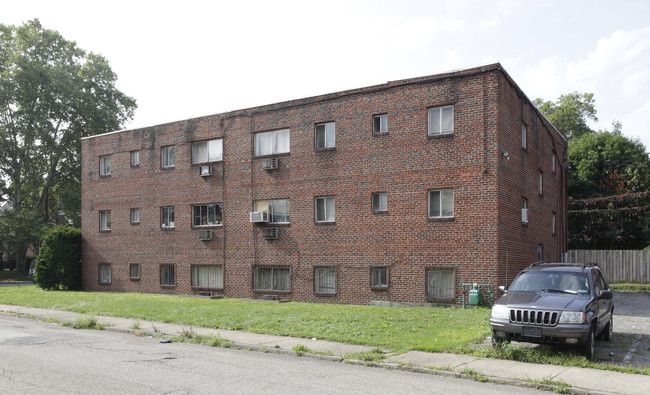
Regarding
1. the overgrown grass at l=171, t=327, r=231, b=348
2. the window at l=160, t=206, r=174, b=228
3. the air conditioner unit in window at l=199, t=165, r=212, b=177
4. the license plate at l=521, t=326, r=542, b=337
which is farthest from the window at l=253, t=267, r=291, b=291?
the license plate at l=521, t=326, r=542, b=337

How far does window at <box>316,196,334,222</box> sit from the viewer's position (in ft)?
71.4

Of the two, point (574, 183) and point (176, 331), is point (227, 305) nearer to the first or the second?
point (176, 331)

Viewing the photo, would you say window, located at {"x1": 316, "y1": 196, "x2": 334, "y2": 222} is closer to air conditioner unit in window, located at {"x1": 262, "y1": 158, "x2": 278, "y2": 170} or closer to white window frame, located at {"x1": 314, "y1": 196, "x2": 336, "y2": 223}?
white window frame, located at {"x1": 314, "y1": 196, "x2": 336, "y2": 223}

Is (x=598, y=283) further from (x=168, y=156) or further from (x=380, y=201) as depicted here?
(x=168, y=156)

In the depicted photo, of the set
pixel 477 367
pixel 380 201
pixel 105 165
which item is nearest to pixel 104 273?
pixel 105 165

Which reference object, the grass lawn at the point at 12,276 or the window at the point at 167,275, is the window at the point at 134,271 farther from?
the grass lawn at the point at 12,276

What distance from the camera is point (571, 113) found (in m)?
49.1

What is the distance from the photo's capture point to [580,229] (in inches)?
1599

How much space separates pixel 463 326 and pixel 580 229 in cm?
3106

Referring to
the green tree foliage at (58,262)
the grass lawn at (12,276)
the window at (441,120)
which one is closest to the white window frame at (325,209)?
the window at (441,120)

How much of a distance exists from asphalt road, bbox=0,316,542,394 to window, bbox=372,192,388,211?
10.4 meters

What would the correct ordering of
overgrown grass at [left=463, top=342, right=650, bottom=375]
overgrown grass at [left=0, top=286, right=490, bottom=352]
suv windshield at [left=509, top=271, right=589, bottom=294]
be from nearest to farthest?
overgrown grass at [left=463, top=342, right=650, bottom=375] → suv windshield at [left=509, top=271, right=589, bottom=294] → overgrown grass at [left=0, top=286, right=490, bottom=352]

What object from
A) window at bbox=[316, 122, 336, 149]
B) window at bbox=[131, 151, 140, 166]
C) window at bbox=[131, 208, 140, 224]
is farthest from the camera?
window at bbox=[131, 151, 140, 166]

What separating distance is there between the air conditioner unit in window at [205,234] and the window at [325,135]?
6.64 meters
